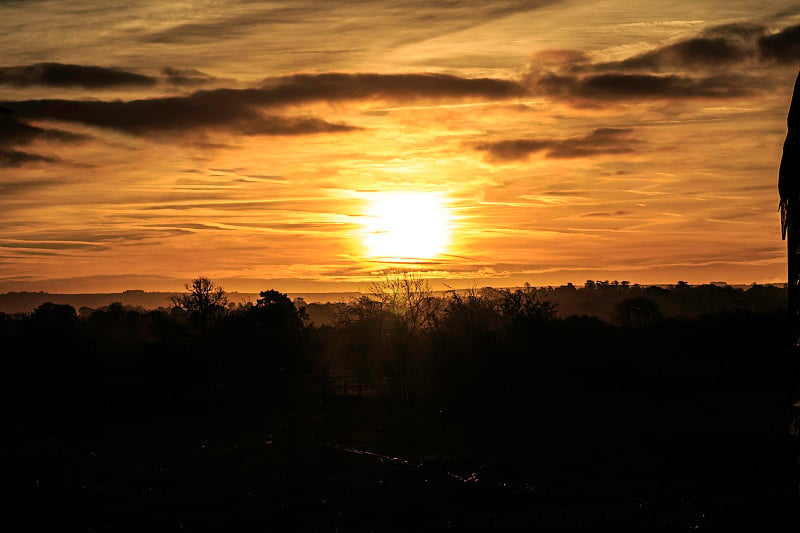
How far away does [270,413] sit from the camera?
4556 cm

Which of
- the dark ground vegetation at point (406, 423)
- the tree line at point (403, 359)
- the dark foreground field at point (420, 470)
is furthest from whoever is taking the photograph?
the tree line at point (403, 359)

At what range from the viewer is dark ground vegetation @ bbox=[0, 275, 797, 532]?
15508 millimetres

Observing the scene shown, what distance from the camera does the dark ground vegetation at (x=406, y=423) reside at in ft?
50.9

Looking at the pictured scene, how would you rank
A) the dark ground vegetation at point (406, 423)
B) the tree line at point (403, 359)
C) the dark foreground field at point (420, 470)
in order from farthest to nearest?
the tree line at point (403, 359) < the dark ground vegetation at point (406, 423) < the dark foreground field at point (420, 470)

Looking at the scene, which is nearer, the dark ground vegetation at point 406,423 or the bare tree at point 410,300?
the dark ground vegetation at point 406,423

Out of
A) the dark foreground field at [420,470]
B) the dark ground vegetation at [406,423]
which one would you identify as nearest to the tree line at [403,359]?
the dark ground vegetation at [406,423]

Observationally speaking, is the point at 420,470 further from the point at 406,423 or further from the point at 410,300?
the point at 410,300

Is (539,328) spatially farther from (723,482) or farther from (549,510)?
(549,510)

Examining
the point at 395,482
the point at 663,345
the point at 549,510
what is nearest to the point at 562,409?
the point at 663,345

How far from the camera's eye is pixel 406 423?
1613 inches

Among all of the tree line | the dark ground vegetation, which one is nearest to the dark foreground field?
the dark ground vegetation

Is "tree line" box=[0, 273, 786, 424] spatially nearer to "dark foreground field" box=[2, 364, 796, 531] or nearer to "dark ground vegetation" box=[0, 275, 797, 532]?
"dark ground vegetation" box=[0, 275, 797, 532]

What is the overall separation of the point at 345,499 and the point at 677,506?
7.04m

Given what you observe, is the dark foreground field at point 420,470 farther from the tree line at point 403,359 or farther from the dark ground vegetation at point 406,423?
the tree line at point 403,359
